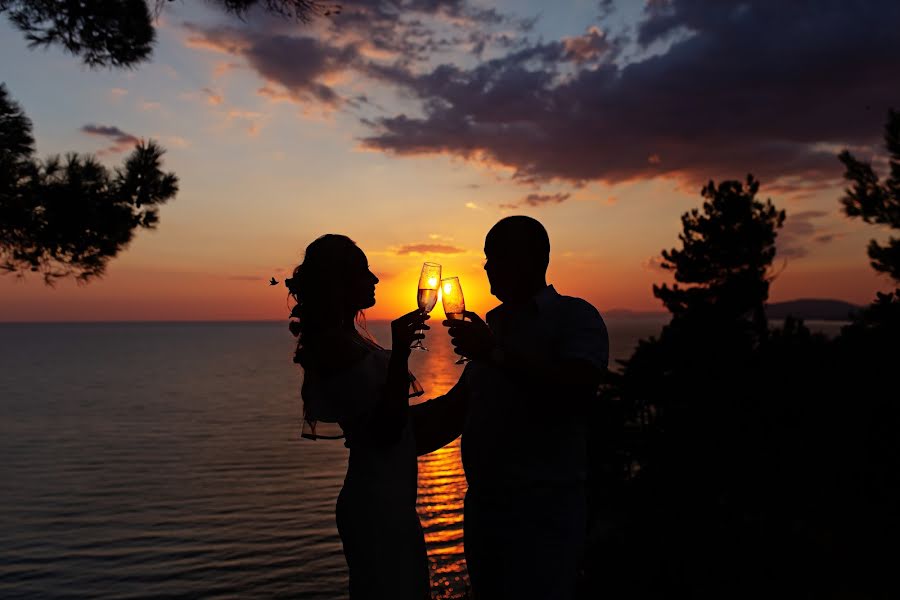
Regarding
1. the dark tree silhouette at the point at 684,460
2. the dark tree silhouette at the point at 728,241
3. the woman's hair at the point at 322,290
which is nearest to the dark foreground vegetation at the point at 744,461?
the dark tree silhouette at the point at 684,460

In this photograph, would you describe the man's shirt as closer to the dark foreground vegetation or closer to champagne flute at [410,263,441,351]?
champagne flute at [410,263,441,351]

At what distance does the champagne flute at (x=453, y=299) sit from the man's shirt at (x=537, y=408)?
10.0 inches

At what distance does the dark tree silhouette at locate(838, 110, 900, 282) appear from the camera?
27328 mm

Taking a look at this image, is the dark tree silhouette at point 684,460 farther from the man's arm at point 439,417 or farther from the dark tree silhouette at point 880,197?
the dark tree silhouette at point 880,197

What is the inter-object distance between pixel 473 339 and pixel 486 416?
1.99 ft

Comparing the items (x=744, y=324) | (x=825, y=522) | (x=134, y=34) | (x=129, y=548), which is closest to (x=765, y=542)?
(x=825, y=522)

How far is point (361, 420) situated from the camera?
3.14 m

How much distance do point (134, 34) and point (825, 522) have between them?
12.3 m

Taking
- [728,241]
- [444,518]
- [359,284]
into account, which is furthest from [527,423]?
[728,241]

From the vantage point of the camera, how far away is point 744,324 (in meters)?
10.3

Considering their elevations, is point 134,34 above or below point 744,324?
above

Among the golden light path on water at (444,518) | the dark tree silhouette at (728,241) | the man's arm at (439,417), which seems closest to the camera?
the man's arm at (439,417)

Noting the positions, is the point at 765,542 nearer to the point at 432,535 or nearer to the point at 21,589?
the point at 432,535

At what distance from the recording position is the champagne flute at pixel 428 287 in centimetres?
313
